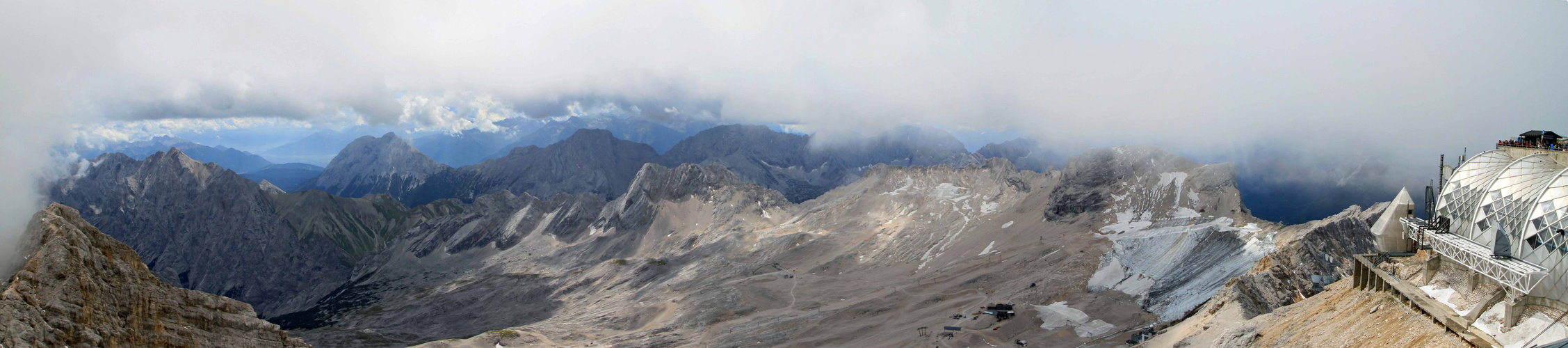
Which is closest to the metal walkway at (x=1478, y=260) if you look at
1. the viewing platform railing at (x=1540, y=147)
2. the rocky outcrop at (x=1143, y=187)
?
the viewing platform railing at (x=1540, y=147)

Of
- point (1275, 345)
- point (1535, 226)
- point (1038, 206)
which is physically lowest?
point (1038, 206)

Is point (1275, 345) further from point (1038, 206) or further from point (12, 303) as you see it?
point (1038, 206)

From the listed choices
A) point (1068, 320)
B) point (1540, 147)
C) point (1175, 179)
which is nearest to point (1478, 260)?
point (1540, 147)

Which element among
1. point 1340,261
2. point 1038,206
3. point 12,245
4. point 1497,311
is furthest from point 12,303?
point 1038,206

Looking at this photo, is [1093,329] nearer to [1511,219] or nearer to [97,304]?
[1511,219]

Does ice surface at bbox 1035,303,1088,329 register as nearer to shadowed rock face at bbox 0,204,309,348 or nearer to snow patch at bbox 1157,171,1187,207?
snow patch at bbox 1157,171,1187,207

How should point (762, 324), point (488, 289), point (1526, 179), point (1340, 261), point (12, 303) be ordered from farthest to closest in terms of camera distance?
point (488, 289) → point (762, 324) → point (1340, 261) → point (12, 303) → point (1526, 179)

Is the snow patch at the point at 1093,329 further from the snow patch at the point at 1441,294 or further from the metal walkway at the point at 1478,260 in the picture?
the snow patch at the point at 1441,294
